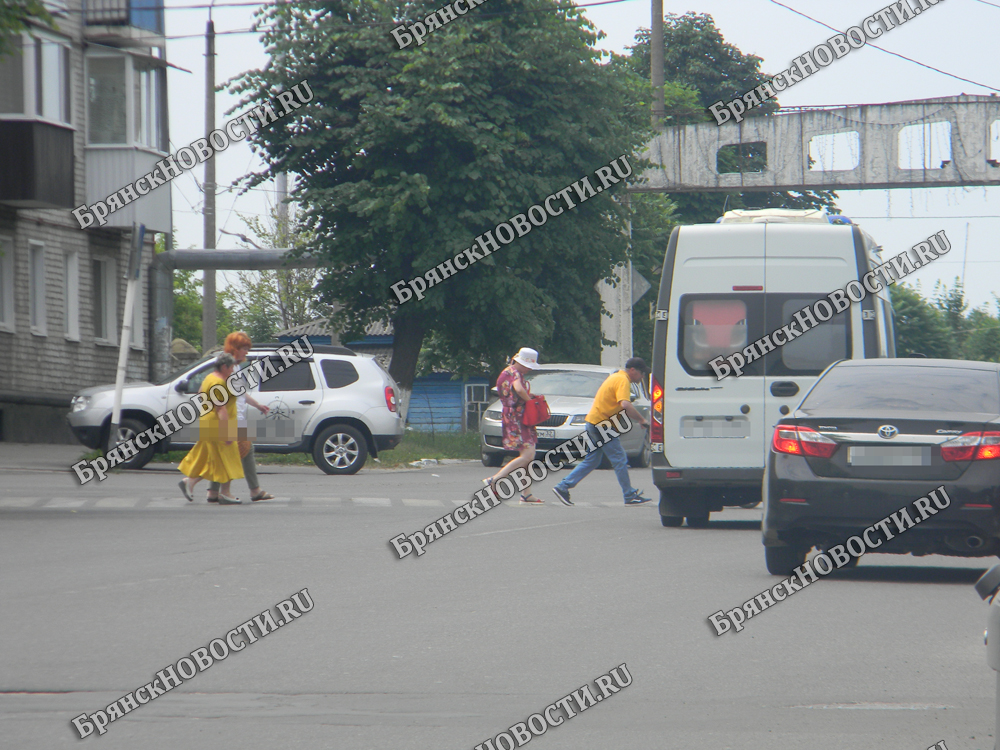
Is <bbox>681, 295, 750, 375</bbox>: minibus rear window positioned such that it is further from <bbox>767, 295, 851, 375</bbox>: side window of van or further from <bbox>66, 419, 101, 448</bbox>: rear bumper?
<bbox>66, 419, 101, 448</bbox>: rear bumper

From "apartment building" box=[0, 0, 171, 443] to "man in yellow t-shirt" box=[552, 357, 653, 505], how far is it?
1435 cm

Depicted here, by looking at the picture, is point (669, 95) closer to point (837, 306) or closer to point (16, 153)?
point (16, 153)

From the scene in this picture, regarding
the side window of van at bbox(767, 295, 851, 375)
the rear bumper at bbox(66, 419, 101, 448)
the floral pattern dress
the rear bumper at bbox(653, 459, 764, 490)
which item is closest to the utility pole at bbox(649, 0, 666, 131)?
the rear bumper at bbox(66, 419, 101, 448)

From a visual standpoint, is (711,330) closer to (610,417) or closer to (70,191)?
(610,417)

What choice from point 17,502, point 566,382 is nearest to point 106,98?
point 566,382

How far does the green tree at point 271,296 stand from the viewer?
60562mm

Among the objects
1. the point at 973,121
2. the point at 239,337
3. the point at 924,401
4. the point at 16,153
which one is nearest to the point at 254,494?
the point at 239,337

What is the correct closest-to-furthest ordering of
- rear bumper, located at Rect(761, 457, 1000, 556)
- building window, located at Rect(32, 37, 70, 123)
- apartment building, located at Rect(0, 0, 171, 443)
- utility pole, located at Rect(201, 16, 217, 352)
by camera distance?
1. rear bumper, located at Rect(761, 457, 1000, 556)
2. apartment building, located at Rect(0, 0, 171, 443)
3. building window, located at Rect(32, 37, 70, 123)
4. utility pole, located at Rect(201, 16, 217, 352)

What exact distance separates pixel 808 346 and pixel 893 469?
4.28 m

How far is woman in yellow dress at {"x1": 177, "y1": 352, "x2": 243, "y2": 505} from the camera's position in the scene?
50.8 feet

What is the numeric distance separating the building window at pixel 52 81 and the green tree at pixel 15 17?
46.9 ft

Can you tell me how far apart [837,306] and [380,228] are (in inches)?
646

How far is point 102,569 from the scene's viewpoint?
10.3 metres

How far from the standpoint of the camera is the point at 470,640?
7609 mm
